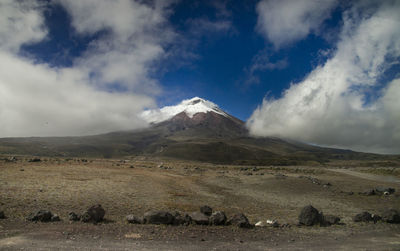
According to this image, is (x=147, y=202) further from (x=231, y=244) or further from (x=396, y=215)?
(x=396, y=215)

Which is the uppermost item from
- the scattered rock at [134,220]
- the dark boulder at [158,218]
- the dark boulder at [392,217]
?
the dark boulder at [392,217]

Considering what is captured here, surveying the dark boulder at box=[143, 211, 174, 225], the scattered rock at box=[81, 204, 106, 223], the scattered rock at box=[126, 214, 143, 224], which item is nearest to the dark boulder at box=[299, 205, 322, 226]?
the dark boulder at box=[143, 211, 174, 225]

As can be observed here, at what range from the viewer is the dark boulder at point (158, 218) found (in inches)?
572

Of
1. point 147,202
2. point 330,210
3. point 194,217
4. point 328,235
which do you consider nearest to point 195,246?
point 194,217

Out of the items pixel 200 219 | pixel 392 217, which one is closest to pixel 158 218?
pixel 200 219

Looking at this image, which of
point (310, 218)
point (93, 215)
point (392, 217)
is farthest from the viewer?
point (392, 217)

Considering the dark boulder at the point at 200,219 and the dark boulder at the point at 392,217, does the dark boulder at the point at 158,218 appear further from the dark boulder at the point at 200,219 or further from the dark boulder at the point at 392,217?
the dark boulder at the point at 392,217

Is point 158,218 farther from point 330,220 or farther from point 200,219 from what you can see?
point 330,220

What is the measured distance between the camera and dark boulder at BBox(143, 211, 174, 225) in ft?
47.6

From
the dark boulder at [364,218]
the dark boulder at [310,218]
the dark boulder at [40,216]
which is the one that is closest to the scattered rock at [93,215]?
the dark boulder at [40,216]

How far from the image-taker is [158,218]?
47.9 feet

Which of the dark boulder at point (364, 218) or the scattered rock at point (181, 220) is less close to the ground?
the dark boulder at point (364, 218)

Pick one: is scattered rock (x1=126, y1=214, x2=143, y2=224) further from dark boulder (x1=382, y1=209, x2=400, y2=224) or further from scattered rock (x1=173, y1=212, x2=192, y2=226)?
dark boulder (x1=382, y1=209, x2=400, y2=224)

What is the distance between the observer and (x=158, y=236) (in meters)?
12.4
